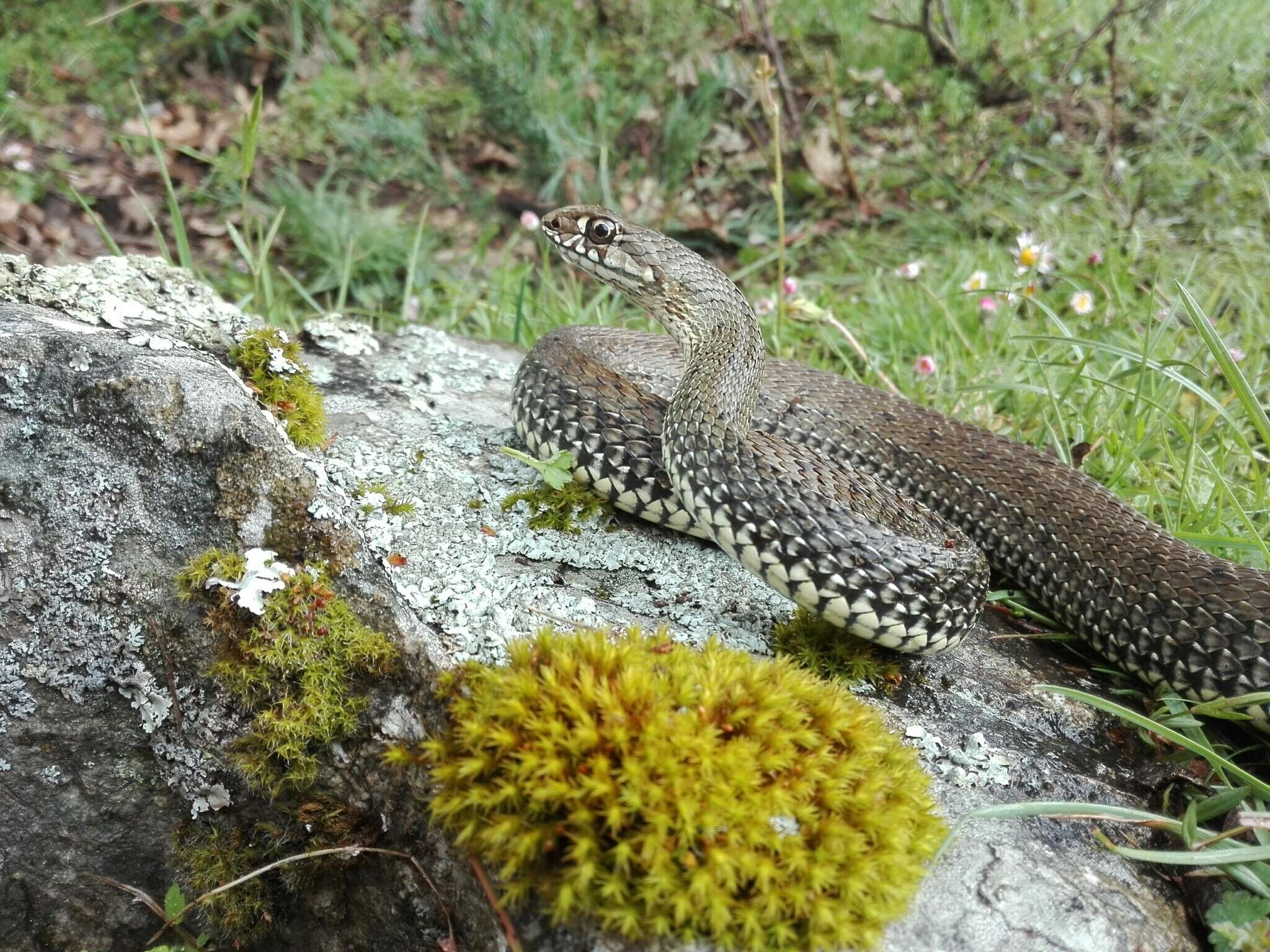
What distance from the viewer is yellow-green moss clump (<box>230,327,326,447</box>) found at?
347cm

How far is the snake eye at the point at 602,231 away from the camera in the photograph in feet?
13.6

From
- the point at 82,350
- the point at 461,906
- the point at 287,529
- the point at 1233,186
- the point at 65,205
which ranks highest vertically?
the point at 1233,186

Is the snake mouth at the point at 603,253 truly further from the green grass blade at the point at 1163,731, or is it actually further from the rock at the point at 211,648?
the green grass blade at the point at 1163,731

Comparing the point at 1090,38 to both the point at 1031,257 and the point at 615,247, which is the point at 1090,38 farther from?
the point at 615,247

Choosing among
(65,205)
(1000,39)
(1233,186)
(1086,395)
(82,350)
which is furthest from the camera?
(1000,39)

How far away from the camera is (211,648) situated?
2891 mm

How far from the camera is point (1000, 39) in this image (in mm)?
9688

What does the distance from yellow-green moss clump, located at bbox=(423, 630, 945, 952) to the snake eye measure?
2.26m

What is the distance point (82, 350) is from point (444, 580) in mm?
1474

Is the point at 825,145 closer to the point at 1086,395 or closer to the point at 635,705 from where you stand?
the point at 1086,395

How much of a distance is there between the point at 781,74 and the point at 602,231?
5490 millimetres

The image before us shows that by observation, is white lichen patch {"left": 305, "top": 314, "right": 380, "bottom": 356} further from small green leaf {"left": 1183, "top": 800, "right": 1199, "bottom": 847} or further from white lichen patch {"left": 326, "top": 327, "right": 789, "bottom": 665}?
small green leaf {"left": 1183, "top": 800, "right": 1199, "bottom": 847}

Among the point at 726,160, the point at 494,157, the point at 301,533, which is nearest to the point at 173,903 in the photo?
the point at 301,533

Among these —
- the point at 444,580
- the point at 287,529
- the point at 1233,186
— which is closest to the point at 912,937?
the point at 444,580
